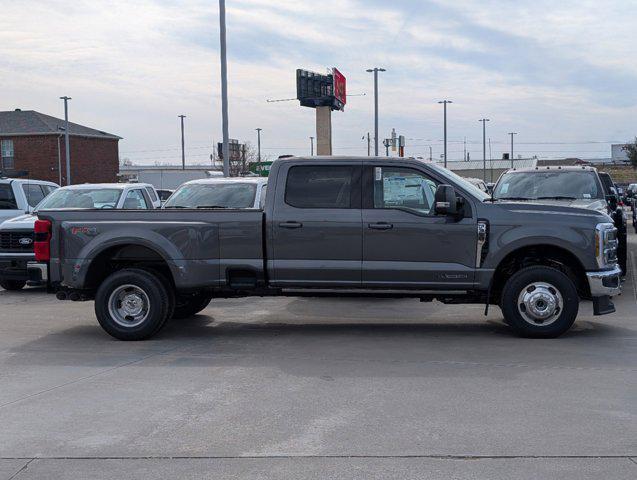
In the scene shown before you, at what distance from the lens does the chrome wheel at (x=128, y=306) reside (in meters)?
9.56

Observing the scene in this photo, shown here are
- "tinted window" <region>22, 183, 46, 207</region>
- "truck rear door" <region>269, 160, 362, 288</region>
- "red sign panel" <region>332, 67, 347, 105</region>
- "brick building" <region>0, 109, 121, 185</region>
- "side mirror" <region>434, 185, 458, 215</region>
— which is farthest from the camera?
"brick building" <region>0, 109, 121, 185</region>

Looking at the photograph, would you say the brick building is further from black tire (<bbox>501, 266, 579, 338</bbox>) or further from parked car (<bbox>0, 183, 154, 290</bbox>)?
black tire (<bbox>501, 266, 579, 338</bbox>)

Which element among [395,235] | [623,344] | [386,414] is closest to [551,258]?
[623,344]

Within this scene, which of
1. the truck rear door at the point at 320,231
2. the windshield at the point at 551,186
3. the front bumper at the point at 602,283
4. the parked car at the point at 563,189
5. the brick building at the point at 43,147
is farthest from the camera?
the brick building at the point at 43,147

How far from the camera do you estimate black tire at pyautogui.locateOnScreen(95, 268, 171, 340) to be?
948 cm

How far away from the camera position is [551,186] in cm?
1366

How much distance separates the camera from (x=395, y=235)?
9.28 metres

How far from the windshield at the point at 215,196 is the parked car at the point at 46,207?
80.5 inches

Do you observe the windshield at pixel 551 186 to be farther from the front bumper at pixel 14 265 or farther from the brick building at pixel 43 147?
the brick building at pixel 43 147

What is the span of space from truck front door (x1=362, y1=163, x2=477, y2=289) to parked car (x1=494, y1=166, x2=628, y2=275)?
13.5ft

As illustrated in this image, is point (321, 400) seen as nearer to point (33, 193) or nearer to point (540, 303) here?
point (540, 303)

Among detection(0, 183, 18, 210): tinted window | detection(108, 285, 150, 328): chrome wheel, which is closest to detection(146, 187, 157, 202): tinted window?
detection(0, 183, 18, 210): tinted window

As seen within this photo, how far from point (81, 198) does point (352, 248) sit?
24.6 ft

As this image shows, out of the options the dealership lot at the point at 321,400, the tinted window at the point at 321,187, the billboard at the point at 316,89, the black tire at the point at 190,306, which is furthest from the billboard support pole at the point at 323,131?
the tinted window at the point at 321,187
